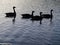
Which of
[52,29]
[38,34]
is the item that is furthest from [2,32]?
[52,29]

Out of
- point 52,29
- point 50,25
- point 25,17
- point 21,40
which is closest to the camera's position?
point 21,40

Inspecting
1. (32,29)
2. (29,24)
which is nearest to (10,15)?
(29,24)

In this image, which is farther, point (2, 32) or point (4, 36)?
point (2, 32)

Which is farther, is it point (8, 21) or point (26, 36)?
point (8, 21)

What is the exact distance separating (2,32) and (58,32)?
22.4 feet

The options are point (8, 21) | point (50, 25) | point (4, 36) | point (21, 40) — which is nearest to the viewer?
point (21, 40)

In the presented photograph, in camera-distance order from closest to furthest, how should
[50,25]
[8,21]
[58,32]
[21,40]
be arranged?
1. [21,40]
2. [58,32]
3. [50,25]
4. [8,21]

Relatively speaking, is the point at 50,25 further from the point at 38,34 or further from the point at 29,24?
the point at 38,34

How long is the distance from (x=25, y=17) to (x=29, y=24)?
6210mm

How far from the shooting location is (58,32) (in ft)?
94.3

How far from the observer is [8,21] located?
37.4 metres

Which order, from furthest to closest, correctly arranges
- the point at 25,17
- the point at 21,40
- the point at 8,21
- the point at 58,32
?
the point at 25,17, the point at 8,21, the point at 58,32, the point at 21,40

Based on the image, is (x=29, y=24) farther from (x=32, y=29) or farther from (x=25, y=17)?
(x=25, y=17)

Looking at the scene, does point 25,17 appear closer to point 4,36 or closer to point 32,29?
point 32,29
